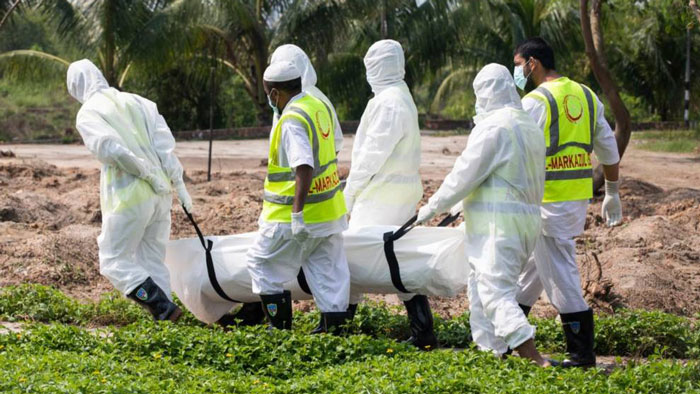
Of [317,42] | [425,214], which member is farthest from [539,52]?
[317,42]

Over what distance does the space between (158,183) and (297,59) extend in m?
1.39

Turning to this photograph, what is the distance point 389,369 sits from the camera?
5.85 metres

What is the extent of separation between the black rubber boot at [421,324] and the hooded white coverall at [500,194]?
79 centimetres

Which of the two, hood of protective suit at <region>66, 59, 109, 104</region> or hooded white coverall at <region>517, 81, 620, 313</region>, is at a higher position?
hood of protective suit at <region>66, 59, 109, 104</region>

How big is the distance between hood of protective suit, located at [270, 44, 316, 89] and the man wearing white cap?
0.73 metres

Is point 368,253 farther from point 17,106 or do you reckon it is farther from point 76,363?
point 17,106

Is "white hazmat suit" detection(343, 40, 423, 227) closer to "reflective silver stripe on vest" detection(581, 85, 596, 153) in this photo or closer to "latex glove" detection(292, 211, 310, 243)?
"latex glove" detection(292, 211, 310, 243)

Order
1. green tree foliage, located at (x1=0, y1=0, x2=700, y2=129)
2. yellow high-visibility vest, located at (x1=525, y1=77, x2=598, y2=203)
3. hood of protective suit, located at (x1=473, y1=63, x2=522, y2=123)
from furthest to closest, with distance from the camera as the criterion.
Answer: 1. green tree foliage, located at (x1=0, y1=0, x2=700, y2=129)
2. yellow high-visibility vest, located at (x1=525, y1=77, x2=598, y2=203)
3. hood of protective suit, located at (x1=473, y1=63, x2=522, y2=123)

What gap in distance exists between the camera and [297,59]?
26.0 feet

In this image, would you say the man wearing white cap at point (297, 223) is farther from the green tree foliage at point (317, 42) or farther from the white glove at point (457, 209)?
the green tree foliage at point (317, 42)

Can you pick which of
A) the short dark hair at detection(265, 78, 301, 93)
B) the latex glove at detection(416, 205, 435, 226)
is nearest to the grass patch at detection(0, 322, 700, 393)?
the latex glove at detection(416, 205, 435, 226)

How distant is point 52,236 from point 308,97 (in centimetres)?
435

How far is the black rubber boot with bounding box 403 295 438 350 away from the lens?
7.20m

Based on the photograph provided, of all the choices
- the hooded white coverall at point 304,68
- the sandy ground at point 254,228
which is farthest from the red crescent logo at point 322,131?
the sandy ground at point 254,228
